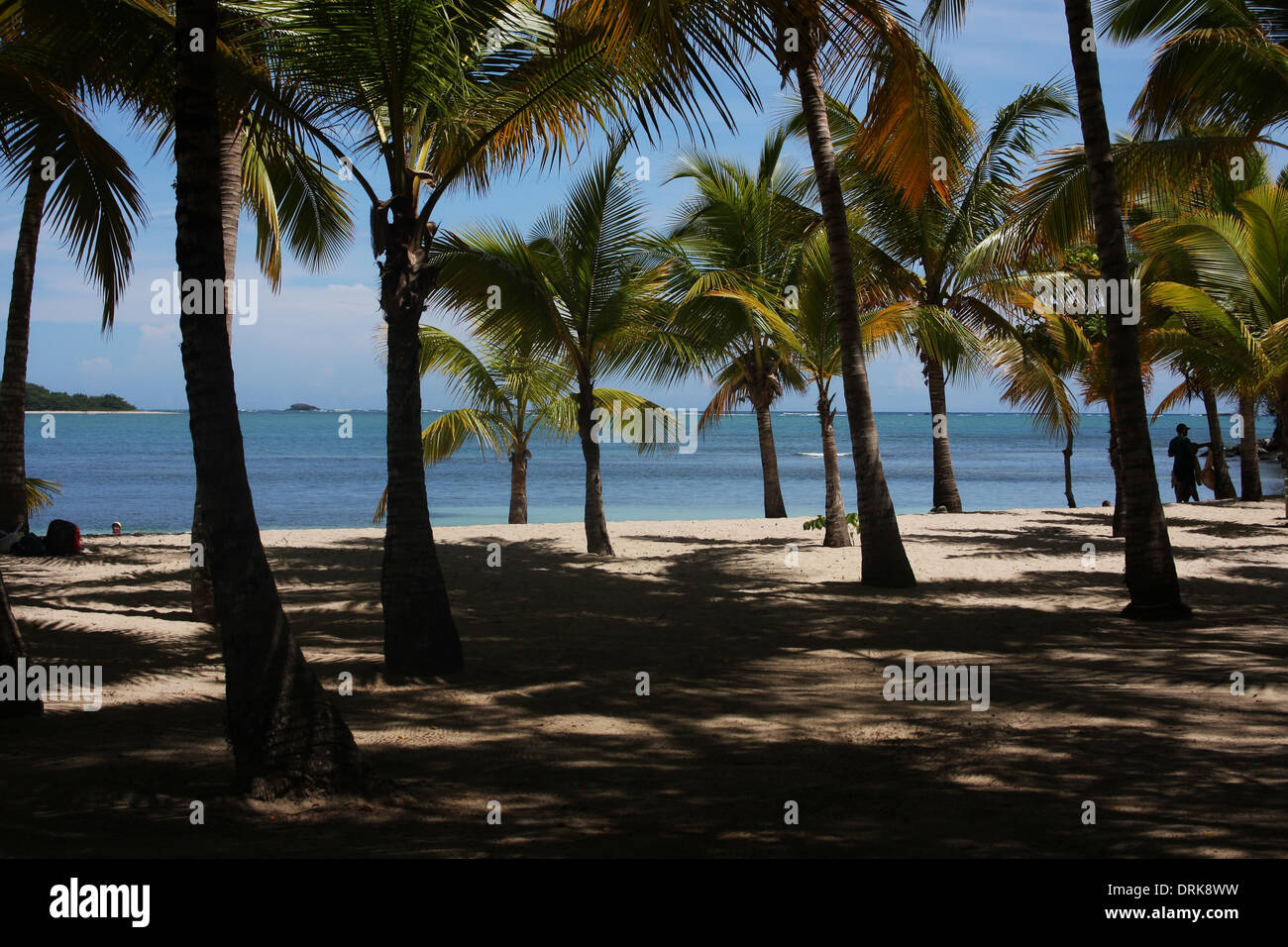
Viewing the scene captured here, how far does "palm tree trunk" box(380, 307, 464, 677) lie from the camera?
274 inches

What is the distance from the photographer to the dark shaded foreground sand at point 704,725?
3.95 meters

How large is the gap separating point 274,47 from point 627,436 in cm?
1140

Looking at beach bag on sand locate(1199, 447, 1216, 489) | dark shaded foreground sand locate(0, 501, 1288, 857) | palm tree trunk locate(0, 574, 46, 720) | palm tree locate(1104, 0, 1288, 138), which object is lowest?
dark shaded foreground sand locate(0, 501, 1288, 857)

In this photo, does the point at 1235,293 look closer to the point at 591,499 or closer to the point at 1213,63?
the point at 1213,63

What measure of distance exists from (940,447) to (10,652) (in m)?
16.1

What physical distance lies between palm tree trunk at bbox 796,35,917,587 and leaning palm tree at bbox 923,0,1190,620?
2.54m

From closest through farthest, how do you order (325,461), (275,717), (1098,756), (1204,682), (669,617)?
(275,717), (1098,756), (1204,682), (669,617), (325,461)

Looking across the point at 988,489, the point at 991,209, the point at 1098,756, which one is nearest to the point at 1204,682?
the point at 1098,756

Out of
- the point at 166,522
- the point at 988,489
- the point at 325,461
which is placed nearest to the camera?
the point at 166,522

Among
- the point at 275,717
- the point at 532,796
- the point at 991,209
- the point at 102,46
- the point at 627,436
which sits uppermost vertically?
the point at 991,209

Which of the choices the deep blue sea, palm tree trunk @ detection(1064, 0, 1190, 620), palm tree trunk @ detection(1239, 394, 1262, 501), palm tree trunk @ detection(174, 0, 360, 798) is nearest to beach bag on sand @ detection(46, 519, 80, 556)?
palm tree trunk @ detection(174, 0, 360, 798)

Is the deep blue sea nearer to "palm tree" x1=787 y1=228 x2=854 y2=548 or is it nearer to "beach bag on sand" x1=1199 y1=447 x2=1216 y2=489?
"palm tree" x1=787 y1=228 x2=854 y2=548

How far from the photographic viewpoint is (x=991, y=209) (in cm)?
1836
